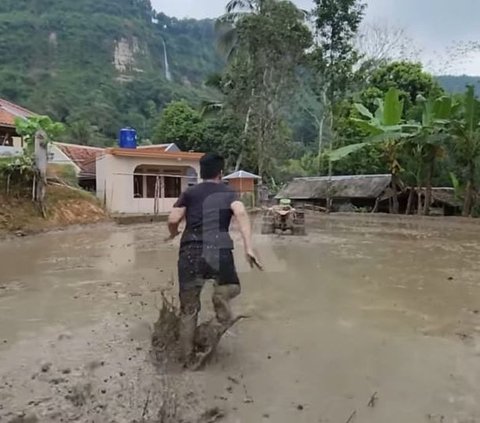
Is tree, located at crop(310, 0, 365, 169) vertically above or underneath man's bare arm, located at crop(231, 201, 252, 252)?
above

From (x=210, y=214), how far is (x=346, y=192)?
24301 mm

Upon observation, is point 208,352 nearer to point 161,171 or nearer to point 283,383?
point 283,383

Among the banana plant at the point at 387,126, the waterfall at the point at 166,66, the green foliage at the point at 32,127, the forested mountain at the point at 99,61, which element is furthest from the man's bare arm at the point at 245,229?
the waterfall at the point at 166,66

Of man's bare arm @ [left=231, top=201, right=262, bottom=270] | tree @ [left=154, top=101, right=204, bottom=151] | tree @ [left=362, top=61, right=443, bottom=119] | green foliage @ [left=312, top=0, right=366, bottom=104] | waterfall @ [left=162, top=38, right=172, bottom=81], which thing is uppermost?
waterfall @ [left=162, top=38, right=172, bottom=81]

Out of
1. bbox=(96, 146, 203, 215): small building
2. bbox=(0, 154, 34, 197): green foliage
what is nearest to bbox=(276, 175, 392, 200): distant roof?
bbox=(96, 146, 203, 215): small building

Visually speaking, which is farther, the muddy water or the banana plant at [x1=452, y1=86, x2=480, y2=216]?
the banana plant at [x1=452, y1=86, x2=480, y2=216]

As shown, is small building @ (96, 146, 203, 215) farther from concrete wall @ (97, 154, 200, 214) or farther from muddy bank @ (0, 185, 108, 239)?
→ muddy bank @ (0, 185, 108, 239)

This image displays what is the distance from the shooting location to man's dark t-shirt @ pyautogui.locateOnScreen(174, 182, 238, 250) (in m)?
4.55

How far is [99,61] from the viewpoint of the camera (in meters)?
53.0

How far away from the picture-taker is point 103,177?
83.8 feet

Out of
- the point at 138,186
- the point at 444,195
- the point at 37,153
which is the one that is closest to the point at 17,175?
the point at 37,153

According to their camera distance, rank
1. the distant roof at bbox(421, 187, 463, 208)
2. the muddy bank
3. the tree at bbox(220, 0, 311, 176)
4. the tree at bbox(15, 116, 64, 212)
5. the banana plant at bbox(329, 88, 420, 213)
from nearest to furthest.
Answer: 1. the muddy bank
2. the tree at bbox(15, 116, 64, 212)
3. the banana plant at bbox(329, 88, 420, 213)
4. the distant roof at bbox(421, 187, 463, 208)
5. the tree at bbox(220, 0, 311, 176)

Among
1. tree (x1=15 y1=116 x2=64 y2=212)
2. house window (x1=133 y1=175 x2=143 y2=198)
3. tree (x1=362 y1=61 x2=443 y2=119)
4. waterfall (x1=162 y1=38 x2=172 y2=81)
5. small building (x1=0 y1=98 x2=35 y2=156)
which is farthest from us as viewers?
A: waterfall (x1=162 y1=38 x2=172 y2=81)

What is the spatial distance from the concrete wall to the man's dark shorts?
773 inches
